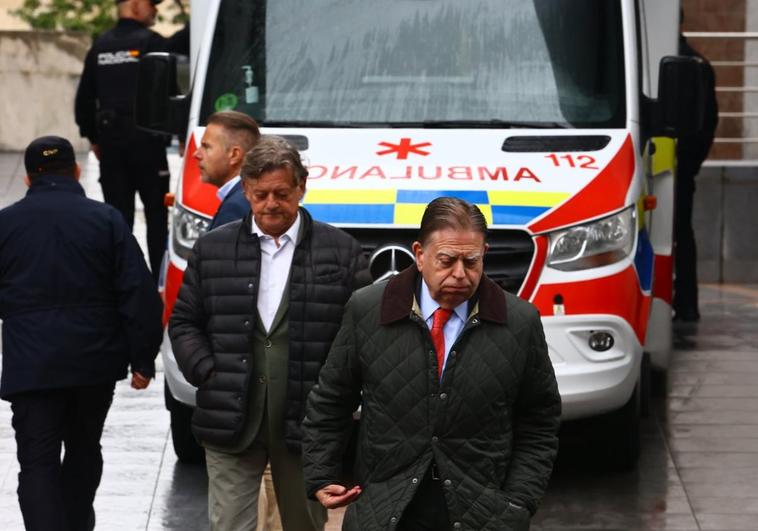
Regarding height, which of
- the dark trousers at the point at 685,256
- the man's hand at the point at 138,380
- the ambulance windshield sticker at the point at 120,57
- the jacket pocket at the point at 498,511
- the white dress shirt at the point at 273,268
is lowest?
the dark trousers at the point at 685,256

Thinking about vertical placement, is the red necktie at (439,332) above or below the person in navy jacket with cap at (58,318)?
above

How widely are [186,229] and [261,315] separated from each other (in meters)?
2.16

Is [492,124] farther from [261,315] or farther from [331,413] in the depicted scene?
[331,413]

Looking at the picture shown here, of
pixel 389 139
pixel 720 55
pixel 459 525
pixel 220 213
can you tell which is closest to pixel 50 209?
pixel 220 213

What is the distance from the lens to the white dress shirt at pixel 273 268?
554cm

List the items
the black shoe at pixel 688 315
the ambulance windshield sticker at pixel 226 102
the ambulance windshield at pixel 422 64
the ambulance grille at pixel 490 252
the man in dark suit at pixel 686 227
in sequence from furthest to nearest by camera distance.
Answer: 1. the black shoe at pixel 688 315
2. the man in dark suit at pixel 686 227
3. the ambulance windshield sticker at pixel 226 102
4. the ambulance windshield at pixel 422 64
5. the ambulance grille at pixel 490 252

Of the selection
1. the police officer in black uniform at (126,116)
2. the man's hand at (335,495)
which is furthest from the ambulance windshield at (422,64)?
the man's hand at (335,495)

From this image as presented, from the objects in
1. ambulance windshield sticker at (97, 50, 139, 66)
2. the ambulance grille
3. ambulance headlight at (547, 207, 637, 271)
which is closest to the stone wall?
ambulance windshield sticker at (97, 50, 139, 66)

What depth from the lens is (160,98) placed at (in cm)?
839

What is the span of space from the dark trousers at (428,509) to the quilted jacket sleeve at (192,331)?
3.93 ft

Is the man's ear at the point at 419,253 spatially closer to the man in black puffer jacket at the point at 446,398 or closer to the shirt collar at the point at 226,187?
the man in black puffer jacket at the point at 446,398

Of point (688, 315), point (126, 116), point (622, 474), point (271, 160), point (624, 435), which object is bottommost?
point (688, 315)

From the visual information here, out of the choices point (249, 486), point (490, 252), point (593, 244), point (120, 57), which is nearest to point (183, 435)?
point (490, 252)

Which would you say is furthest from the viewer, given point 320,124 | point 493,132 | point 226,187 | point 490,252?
point 320,124
